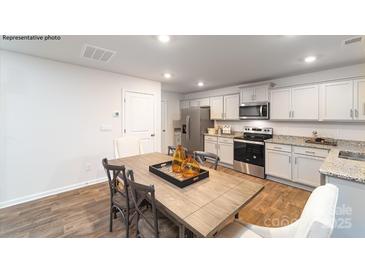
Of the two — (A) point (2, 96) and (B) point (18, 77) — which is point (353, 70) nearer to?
(B) point (18, 77)

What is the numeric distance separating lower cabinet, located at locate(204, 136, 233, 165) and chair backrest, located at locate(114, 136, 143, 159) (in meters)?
2.31

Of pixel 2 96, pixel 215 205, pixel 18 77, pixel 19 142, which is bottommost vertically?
pixel 215 205

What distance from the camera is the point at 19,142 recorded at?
244 centimetres

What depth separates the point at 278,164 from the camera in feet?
10.6

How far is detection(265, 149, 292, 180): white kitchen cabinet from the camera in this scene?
10.2 ft

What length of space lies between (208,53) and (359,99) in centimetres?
259

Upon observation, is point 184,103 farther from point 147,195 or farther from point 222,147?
point 147,195

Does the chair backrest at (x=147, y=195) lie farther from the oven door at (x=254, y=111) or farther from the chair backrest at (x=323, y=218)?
the oven door at (x=254, y=111)

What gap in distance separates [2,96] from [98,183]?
1986 millimetres

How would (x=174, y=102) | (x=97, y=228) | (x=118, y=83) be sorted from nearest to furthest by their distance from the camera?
(x=97, y=228) → (x=118, y=83) → (x=174, y=102)

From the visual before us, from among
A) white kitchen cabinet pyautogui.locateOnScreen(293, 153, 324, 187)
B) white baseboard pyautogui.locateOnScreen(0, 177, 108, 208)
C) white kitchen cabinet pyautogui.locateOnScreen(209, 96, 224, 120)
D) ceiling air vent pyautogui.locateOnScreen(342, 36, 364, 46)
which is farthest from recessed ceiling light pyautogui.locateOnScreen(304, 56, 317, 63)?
white baseboard pyautogui.locateOnScreen(0, 177, 108, 208)

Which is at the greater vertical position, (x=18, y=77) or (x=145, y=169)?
(x=18, y=77)

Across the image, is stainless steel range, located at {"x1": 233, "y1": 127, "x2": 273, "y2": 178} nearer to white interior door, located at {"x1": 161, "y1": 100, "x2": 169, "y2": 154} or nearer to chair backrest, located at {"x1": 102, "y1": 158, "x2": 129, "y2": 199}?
white interior door, located at {"x1": 161, "y1": 100, "x2": 169, "y2": 154}
